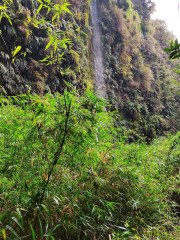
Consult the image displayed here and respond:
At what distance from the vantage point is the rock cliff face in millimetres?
5062

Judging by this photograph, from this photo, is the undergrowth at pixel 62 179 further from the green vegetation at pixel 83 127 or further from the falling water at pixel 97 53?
the falling water at pixel 97 53

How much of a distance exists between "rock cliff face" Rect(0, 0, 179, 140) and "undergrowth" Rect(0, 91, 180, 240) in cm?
378

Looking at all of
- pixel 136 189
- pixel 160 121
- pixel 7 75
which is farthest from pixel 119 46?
pixel 136 189

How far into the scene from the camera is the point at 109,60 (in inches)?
353

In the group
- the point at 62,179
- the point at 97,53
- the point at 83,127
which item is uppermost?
the point at 97,53

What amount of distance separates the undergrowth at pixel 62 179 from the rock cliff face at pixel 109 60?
149 inches

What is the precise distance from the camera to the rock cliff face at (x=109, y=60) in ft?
16.6

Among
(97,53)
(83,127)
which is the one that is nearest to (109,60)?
(97,53)

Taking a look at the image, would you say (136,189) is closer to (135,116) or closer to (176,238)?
(176,238)

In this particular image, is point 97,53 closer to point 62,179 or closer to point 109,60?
point 109,60

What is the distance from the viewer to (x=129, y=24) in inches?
413

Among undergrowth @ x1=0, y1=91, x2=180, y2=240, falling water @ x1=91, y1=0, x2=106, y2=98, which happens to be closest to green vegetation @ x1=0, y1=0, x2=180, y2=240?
undergrowth @ x1=0, y1=91, x2=180, y2=240

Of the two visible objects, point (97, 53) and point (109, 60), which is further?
point (109, 60)

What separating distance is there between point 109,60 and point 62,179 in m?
8.87
